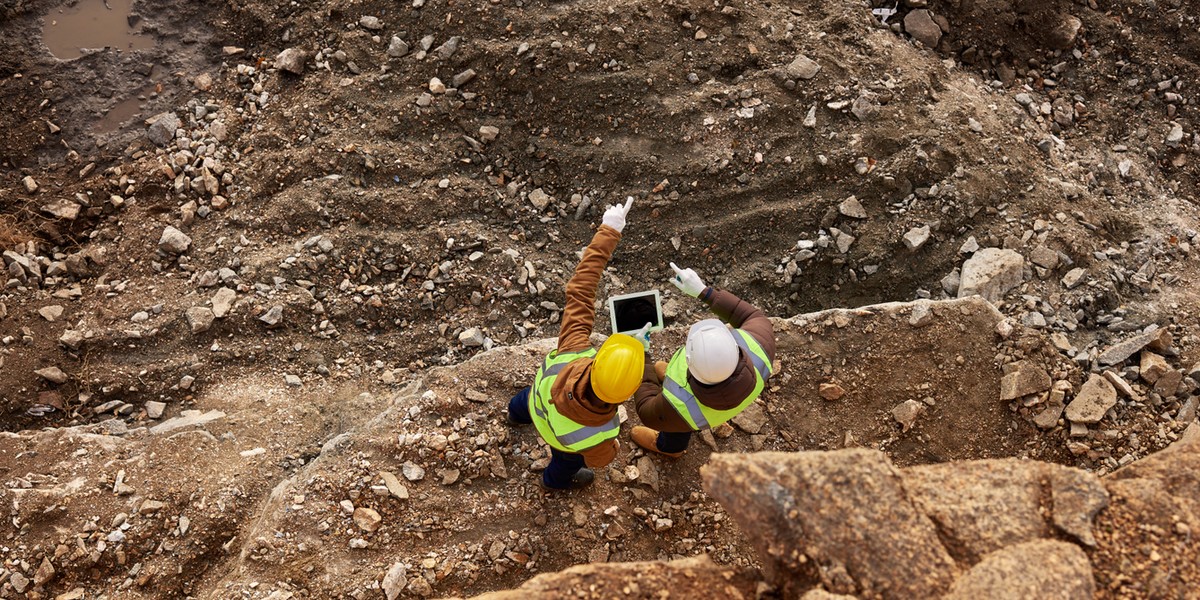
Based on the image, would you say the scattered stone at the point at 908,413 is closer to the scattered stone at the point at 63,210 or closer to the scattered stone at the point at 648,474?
the scattered stone at the point at 648,474

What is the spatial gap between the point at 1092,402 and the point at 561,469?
116 inches

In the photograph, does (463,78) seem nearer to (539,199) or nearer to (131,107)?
(539,199)

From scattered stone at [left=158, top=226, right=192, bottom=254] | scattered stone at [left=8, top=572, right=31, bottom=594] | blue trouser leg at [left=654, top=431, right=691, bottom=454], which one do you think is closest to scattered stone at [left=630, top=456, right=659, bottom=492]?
blue trouser leg at [left=654, top=431, right=691, bottom=454]

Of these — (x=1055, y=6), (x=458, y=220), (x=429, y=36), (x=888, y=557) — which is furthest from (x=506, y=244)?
(x=1055, y=6)

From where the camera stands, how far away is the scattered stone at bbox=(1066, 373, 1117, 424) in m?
4.10

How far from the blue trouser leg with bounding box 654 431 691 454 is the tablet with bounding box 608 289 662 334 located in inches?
23.6

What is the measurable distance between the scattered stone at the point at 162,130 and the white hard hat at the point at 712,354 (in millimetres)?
4274

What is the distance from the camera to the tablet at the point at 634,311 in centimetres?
412

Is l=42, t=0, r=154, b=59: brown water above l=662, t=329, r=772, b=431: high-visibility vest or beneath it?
above

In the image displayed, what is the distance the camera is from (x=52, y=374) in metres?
4.54

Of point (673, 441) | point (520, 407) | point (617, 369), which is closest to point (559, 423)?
point (617, 369)

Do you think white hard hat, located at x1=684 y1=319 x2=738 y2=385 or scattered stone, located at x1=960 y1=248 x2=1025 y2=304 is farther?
scattered stone, located at x1=960 y1=248 x2=1025 y2=304

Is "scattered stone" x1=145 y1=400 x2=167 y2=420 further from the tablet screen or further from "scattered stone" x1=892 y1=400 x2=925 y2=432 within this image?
"scattered stone" x1=892 y1=400 x2=925 y2=432

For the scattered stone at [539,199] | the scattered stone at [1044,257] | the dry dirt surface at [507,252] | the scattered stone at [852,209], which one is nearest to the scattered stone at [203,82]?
the dry dirt surface at [507,252]
